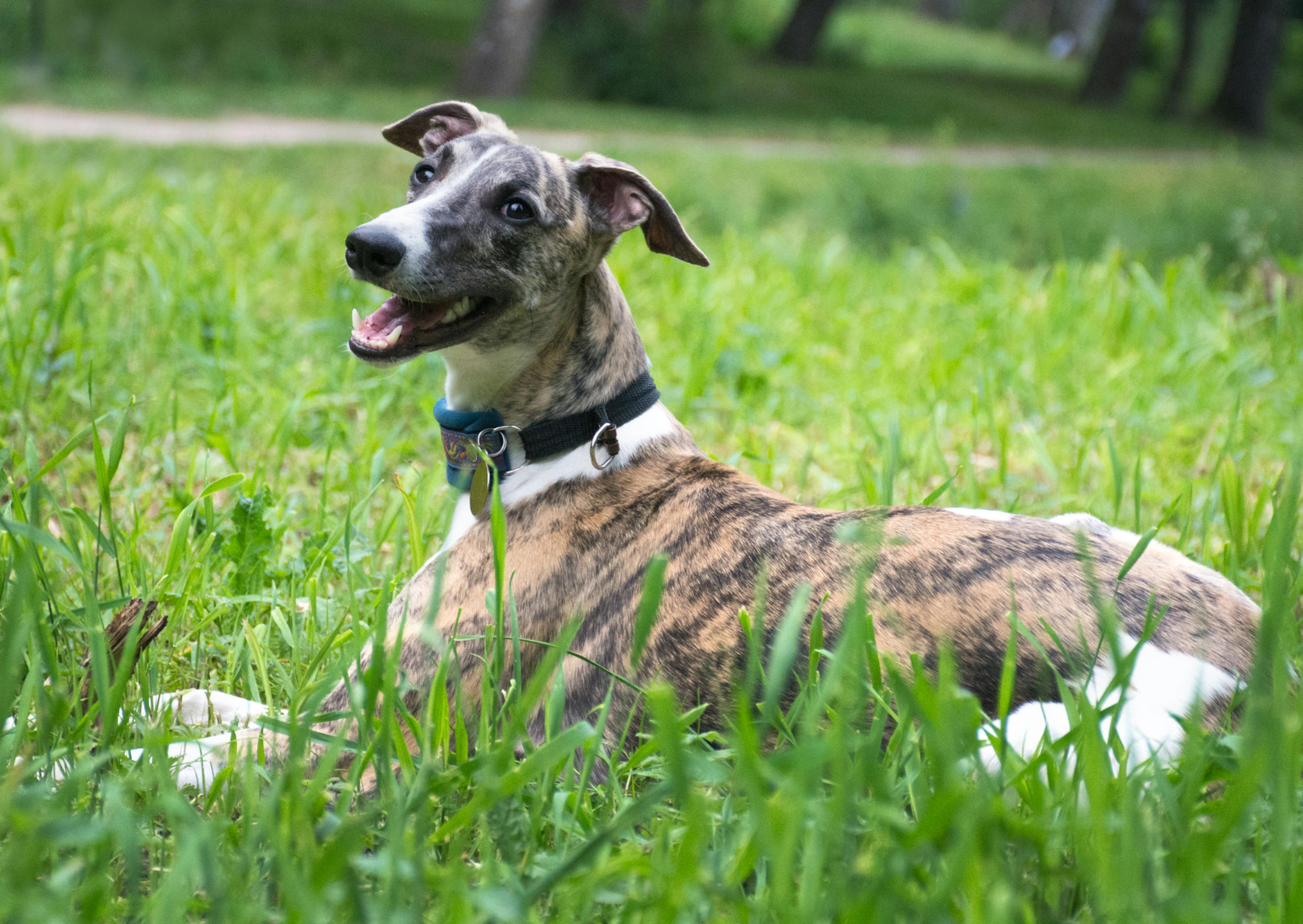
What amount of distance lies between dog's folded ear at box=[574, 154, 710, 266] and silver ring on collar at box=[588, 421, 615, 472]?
1.64ft

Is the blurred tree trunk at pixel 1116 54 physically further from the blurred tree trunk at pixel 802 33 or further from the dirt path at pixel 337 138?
the dirt path at pixel 337 138

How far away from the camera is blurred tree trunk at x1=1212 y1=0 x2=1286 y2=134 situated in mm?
23078

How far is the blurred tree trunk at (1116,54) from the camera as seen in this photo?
24.5m

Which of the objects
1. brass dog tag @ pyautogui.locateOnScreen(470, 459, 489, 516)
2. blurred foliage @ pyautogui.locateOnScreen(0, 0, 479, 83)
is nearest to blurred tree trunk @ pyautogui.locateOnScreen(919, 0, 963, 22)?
blurred foliage @ pyautogui.locateOnScreen(0, 0, 479, 83)

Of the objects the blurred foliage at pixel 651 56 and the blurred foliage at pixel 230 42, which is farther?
the blurred foliage at pixel 651 56

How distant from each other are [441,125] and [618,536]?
4.91 ft

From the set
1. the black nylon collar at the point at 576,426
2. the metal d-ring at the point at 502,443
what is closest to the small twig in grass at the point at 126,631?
the metal d-ring at the point at 502,443

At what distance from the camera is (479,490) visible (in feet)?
7.78

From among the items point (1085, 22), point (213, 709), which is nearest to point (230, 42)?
point (213, 709)

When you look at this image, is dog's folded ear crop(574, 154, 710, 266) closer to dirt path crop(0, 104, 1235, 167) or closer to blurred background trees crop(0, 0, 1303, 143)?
dirt path crop(0, 104, 1235, 167)

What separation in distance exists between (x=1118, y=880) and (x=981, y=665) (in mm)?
599

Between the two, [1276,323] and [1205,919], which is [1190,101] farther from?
[1205,919]

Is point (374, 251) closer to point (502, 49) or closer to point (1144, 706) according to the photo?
point (1144, 706)

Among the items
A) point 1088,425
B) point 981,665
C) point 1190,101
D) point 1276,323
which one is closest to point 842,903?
point 981,665
